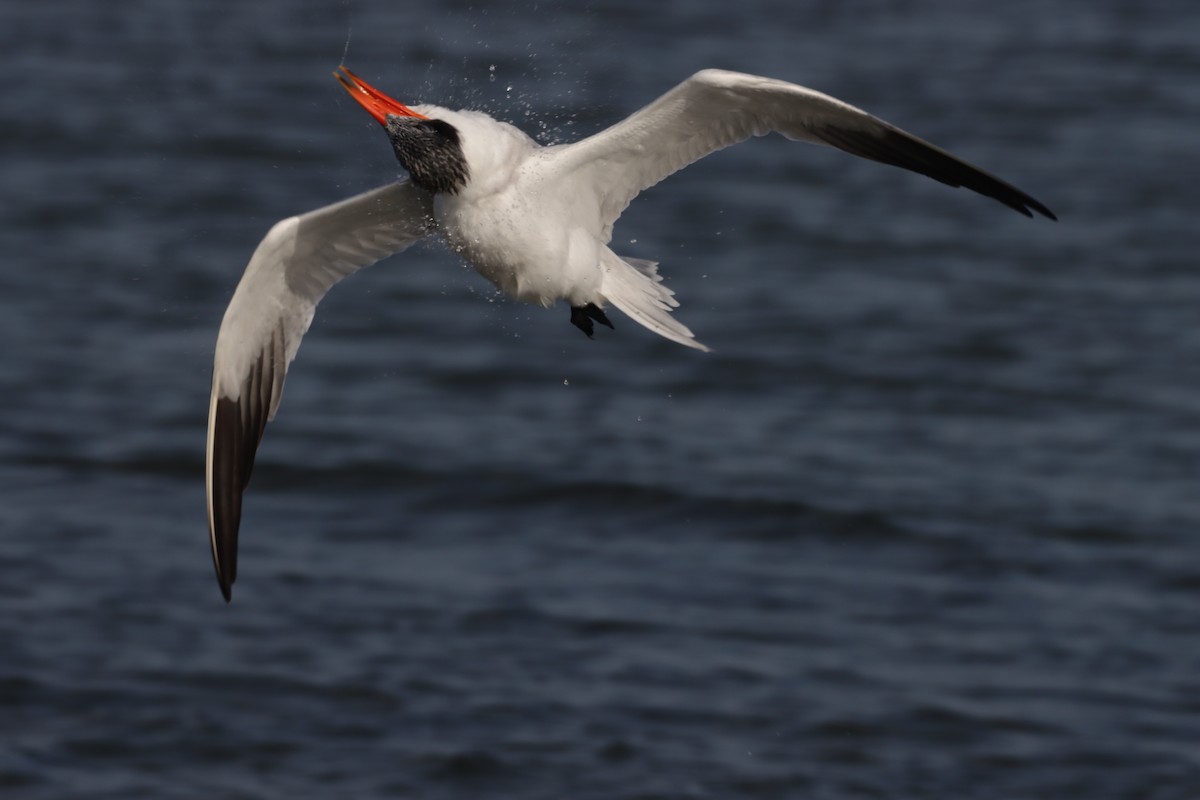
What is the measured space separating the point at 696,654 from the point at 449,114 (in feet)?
13.1

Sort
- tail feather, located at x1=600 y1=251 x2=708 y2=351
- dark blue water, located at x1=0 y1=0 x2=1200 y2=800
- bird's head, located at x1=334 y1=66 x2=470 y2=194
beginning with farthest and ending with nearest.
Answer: dark blue water, located at x1=0 y1=0 x2=1200 y2=800 → tail feather, located at x1=600 y1=251 x2=708 y2=351 → bird's head, located at x1=334 y1=66 x2=470 y2=194

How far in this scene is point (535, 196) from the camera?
6.17m

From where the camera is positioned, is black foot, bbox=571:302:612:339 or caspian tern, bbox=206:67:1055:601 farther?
black foot, bbox=571:302:612:339

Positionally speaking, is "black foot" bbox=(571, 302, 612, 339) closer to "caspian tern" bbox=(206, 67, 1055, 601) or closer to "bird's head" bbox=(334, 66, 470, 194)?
"caspian tern" bbox=(206, 67, 1055, 601)

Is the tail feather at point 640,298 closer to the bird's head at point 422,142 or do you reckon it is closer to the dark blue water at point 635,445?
the bird's head at point 422,142

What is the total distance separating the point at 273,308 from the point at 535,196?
130cm

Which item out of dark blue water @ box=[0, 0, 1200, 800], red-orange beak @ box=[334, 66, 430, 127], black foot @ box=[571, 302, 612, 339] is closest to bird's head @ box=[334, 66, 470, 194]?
red-orange beak @ box=[334, 66, 430, 127]

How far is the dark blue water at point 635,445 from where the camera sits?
8.63 metres

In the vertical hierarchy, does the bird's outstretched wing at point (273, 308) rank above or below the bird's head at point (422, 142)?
below

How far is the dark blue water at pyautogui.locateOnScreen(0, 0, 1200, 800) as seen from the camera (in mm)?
8633

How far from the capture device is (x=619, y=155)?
629 cm

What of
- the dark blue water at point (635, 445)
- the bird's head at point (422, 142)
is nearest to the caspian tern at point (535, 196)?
the bird's head at point (422, 142)

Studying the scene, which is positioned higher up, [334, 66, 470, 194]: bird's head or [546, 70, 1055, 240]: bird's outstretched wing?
[546, 70, 1055, 240]: bird's outstretched wing

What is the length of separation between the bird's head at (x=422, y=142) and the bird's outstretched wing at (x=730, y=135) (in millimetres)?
366
